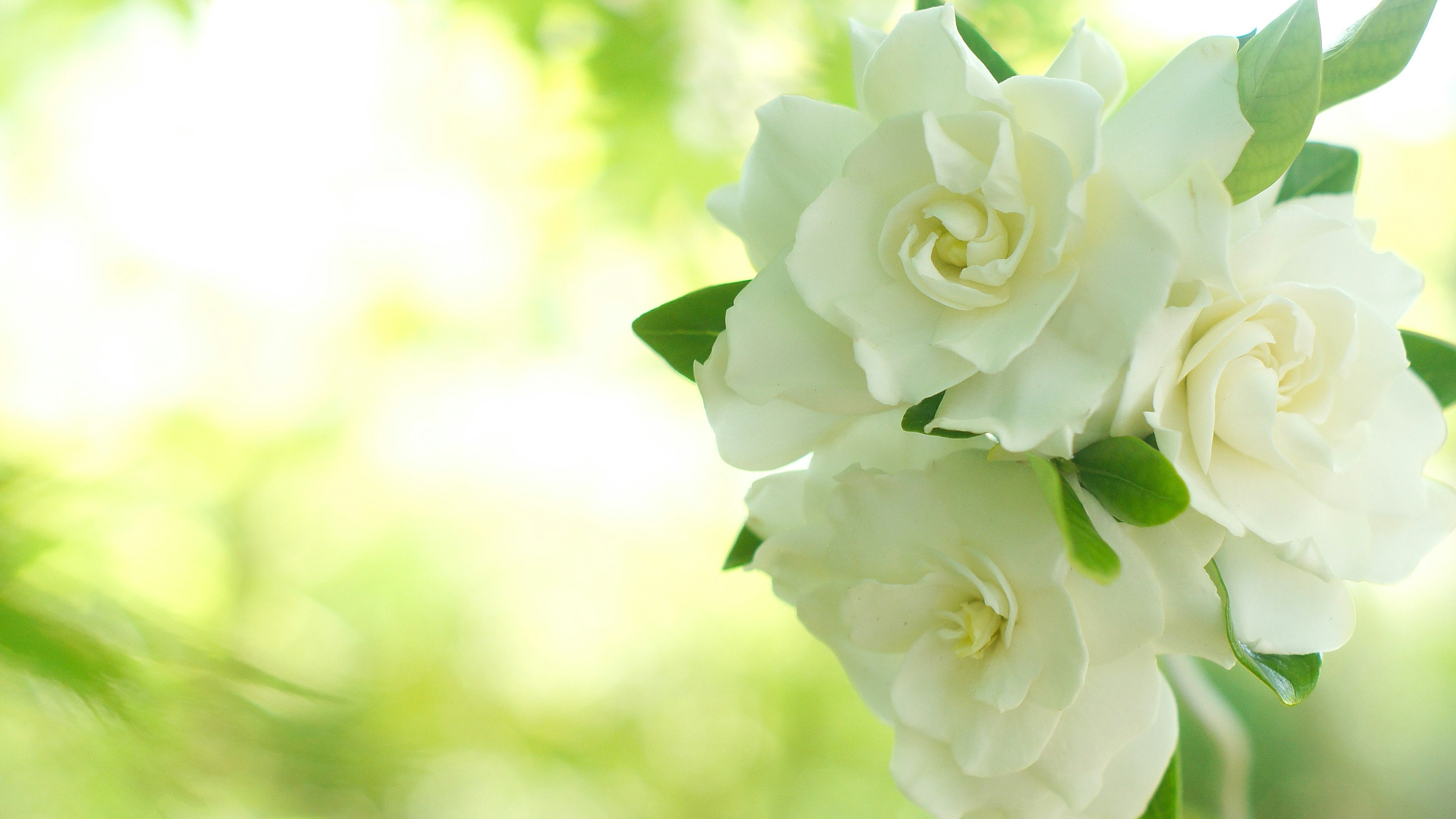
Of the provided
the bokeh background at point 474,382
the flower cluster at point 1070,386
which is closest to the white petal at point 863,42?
the flower cluster at point 1070,386

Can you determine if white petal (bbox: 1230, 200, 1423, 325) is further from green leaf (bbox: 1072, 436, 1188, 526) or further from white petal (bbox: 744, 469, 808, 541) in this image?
white petal (bbox: 744, 469, 808, 541)

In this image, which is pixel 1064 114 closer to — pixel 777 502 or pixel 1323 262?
pixel 1323 262

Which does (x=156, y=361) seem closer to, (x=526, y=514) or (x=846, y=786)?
(x=526, y=514)

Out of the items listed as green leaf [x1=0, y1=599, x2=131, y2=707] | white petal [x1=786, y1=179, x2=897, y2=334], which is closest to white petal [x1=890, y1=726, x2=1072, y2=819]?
white petal [x1=786, y1=179, x2=897, y2=334]

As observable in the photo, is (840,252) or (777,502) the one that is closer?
(840,252)

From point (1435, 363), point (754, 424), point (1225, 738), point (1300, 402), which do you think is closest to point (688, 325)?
point (754, 424)

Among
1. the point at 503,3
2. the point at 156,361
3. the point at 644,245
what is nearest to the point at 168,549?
the point at 156,361
